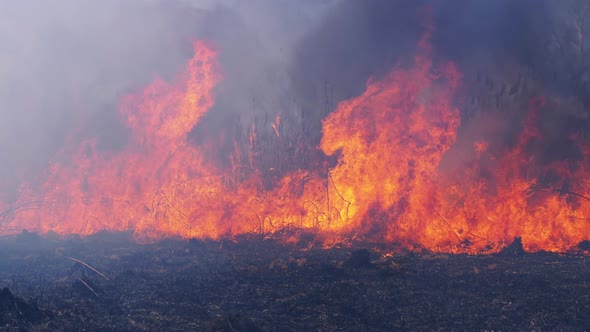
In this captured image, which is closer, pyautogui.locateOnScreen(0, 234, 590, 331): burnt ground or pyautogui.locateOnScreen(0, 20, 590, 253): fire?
pyautogui.locateOnScreen(0, 234, 590, 331): burnt ground

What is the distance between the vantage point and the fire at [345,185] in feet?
113

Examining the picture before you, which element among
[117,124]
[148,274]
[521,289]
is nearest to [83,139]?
[117,124]

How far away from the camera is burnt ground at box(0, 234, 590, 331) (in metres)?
18.7

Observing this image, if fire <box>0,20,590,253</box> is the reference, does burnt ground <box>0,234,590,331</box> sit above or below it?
below

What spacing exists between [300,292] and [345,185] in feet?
57.3

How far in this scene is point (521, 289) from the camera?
73.9 feet

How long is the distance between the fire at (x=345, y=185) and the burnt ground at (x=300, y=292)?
400 centimetres

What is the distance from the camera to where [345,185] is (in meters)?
39.4

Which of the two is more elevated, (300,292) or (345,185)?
(345,185)

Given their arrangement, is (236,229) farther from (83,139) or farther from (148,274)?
(83,139)

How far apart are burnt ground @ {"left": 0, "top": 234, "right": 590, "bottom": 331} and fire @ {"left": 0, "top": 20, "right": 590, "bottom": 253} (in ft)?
13.1

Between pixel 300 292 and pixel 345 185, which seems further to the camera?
pixel 345 185

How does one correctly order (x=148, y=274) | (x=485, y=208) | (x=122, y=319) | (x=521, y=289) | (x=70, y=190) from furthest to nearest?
1. (x=70, y=190)
2. (x=485, y=208)
3. (x=148, y=274)
4. (x=521, y=289)
5. (x=122, y=319)

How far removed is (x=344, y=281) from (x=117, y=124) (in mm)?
41064
